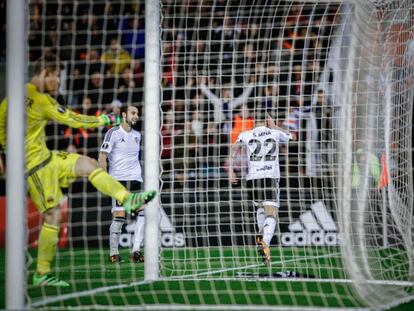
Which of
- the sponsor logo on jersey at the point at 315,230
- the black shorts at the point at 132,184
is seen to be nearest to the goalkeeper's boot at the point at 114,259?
the black shorts at the point at 132,184

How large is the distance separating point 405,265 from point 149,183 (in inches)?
135

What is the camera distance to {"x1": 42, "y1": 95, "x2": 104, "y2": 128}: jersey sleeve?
26.6 ft

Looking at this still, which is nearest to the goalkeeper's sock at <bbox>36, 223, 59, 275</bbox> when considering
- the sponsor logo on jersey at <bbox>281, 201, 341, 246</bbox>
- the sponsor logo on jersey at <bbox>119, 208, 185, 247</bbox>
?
the sponsor logo on jersey at <bbox>119, 208, 185, 247</bbox>

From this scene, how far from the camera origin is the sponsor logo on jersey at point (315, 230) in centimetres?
1418

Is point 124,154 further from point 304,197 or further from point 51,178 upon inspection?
point 51,178

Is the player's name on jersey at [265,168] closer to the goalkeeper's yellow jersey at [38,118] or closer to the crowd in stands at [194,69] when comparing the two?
the crowd in stands at [194,69]

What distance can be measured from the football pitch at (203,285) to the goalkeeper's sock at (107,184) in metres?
0.86

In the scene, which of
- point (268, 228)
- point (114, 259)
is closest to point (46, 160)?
point (114, 259)

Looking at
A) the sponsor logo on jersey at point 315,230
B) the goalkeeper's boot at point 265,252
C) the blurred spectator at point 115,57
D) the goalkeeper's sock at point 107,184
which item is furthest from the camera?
the blurred spectator at point 115,57

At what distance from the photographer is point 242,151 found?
13.2 metres

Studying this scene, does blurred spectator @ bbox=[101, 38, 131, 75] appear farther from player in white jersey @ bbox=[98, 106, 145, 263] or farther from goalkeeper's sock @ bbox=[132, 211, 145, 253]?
goalkeeper's sock @ bbox=[132, 211, 145, 253]

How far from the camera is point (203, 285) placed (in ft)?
28.8

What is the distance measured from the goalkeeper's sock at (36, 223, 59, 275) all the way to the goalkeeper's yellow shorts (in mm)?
182

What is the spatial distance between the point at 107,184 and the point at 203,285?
4.92 feet
